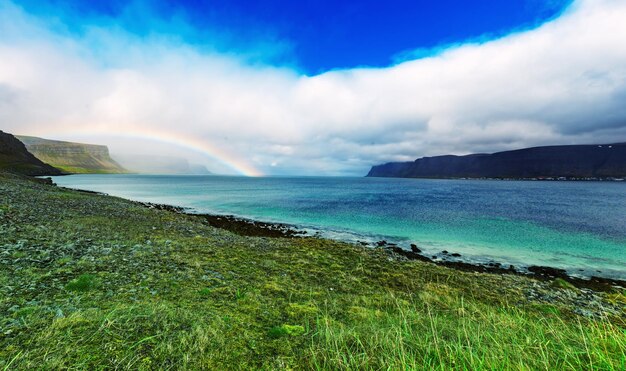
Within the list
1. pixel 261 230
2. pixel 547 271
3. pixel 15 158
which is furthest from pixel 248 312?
pixel 15 158

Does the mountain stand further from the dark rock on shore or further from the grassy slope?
the grassy slope

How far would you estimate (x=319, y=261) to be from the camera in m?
17.2

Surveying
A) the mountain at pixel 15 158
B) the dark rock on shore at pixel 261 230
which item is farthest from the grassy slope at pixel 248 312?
the mountain at pixel 15 158

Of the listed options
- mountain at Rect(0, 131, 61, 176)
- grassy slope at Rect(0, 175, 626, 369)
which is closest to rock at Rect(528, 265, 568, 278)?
grassy slope at Rect(0, 175, 626, 369)

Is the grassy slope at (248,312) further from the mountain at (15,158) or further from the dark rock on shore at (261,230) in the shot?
the mountain at (15,158)

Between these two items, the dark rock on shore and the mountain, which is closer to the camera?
the dark rock on shore

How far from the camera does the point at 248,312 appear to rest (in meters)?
8.41

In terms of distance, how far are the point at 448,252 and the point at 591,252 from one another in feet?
53.5

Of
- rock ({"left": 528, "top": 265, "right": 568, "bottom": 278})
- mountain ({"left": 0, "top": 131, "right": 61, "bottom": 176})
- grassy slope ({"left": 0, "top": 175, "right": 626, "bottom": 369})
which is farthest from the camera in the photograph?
mountain ({"left": 0, "top": 131, "right": 61, "bottom": 176})

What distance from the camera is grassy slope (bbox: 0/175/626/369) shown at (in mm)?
5074

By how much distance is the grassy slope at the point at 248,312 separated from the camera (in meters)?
5.07

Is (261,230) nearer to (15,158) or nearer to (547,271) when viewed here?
(547,271)

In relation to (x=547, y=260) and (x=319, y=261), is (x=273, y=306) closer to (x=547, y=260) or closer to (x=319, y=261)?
→ (x=319, y=261)

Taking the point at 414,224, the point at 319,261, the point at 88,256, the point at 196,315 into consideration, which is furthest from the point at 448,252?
the point at 88,256
